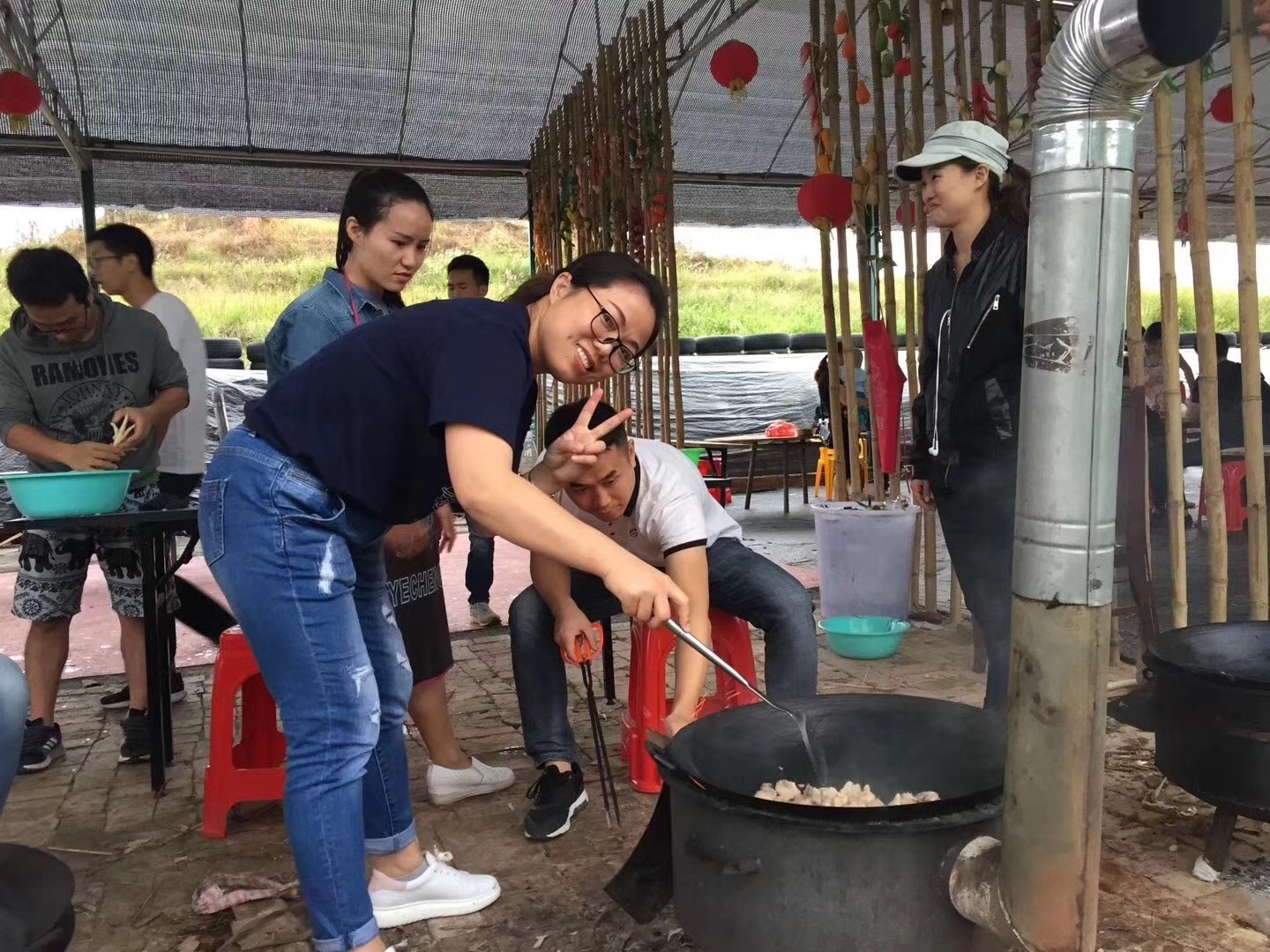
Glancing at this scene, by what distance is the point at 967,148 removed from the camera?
2832 millimetres

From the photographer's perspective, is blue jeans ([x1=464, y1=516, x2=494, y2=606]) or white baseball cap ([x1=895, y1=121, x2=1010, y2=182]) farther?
blue jeans ([x1=464, y1=516, x2=494, y2=606])

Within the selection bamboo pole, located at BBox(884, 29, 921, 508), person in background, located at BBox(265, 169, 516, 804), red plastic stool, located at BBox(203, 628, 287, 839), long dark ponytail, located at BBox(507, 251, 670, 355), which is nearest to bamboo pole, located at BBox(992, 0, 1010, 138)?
bamboo pole, located at BBox(884, 29, 921, 508)

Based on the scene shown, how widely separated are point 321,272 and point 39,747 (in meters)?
16.6

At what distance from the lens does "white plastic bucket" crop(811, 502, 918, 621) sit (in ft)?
14.7

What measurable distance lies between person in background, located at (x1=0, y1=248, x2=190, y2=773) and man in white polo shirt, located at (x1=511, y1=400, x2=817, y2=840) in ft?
4.39

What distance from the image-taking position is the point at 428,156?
27.0 ft

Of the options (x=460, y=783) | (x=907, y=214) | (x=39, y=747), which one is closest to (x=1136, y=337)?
(x=907, y=214)

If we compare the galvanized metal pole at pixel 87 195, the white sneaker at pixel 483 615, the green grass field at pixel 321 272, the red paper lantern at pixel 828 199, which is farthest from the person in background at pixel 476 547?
the green grass field at pixel 321 272

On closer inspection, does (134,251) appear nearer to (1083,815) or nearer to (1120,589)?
(1083,815)

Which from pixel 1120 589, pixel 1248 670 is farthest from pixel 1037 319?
pixel 1120 589

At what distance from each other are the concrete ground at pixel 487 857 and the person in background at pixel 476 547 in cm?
134

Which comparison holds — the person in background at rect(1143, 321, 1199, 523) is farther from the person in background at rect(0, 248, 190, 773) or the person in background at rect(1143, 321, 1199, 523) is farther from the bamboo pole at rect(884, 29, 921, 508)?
the person in background at rect(0, 248, 190, 773)

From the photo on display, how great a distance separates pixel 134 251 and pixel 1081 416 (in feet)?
11.6

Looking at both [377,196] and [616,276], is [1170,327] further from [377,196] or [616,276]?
[377,196]
